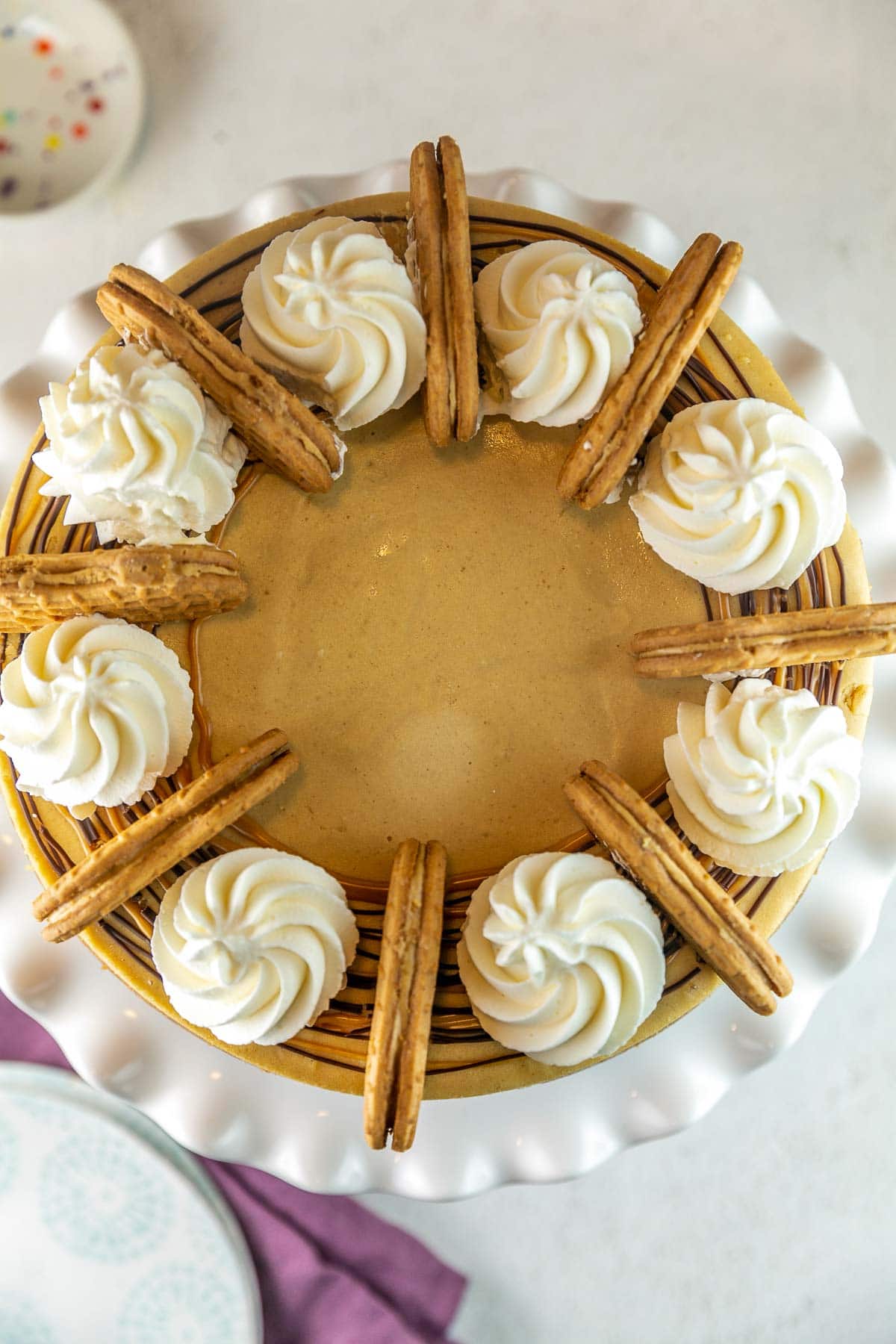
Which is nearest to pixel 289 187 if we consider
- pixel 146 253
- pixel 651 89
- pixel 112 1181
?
pixel 146 253

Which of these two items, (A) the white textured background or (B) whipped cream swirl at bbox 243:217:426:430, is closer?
(B) whipped cream swirl at bbox 243:217:426:430

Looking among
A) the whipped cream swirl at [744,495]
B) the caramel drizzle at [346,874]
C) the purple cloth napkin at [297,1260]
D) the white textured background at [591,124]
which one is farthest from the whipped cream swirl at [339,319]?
the purple cloth napkin at [297,1260]

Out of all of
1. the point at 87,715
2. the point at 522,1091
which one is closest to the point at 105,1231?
the point at 522,1091

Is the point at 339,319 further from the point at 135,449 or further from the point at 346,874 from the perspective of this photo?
the point at 346,874

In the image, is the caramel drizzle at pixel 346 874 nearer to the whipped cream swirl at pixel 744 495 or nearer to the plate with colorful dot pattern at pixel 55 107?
the whipped cream swirl at pixel 744 495

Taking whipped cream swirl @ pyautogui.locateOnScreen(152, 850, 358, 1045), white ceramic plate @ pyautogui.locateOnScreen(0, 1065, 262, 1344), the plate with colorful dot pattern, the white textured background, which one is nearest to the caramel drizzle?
whipped cream swirl @ pyautogui.locateOnScreen(152, 850, 358, 1045)

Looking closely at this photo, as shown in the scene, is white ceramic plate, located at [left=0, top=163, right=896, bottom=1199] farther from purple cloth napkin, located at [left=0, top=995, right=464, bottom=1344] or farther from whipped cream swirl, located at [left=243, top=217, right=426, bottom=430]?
whipped cream swirl, located at [left=243, top=217, right=426, bottom=430]

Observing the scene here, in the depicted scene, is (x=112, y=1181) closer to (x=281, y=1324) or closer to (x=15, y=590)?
(x=281, y=1324)
